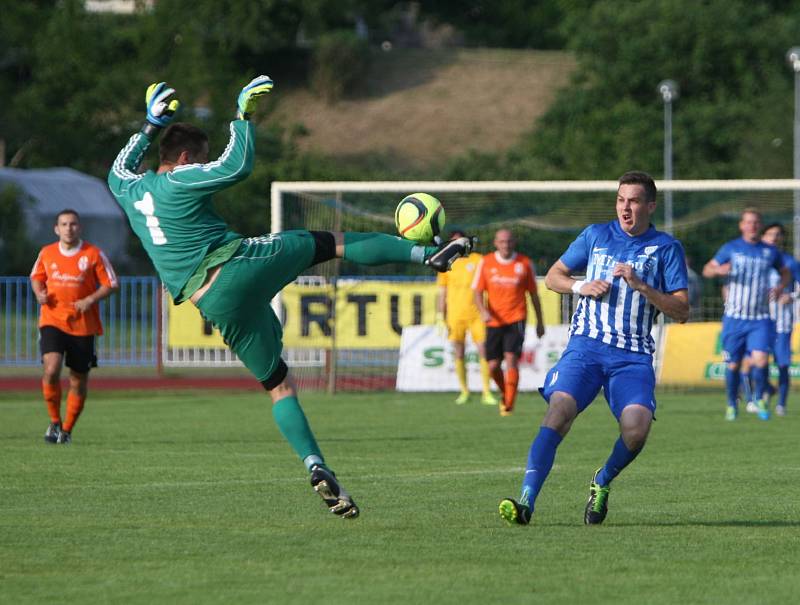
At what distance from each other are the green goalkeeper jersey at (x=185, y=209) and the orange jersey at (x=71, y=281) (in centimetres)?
566

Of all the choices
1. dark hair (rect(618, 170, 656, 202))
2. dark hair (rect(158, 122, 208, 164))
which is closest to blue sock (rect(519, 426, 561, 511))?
dark hair (rect(618, 170, 656, 202))

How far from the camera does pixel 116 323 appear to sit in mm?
27578

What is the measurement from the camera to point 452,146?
7325cm

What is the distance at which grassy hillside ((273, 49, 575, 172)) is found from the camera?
73375mm

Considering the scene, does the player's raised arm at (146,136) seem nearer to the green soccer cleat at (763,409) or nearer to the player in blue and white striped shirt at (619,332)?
the player in blue and white striped shirt at (619,332)

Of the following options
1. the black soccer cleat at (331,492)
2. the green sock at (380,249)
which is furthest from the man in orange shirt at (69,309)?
the green sock at (380,249)

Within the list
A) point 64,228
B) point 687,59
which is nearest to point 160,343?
point 64,228

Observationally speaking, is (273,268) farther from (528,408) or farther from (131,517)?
(528,408)

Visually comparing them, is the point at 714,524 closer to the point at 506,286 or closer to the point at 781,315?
the point at 506,286

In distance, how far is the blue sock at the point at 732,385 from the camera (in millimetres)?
17391

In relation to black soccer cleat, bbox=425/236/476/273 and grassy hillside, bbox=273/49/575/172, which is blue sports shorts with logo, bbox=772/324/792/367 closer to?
black soccer cleat, bbox=425/236/476/273

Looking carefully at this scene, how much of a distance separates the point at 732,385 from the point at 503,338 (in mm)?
2643

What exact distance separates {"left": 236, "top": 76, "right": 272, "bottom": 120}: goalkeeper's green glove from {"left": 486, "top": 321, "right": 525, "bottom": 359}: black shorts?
10071 mm

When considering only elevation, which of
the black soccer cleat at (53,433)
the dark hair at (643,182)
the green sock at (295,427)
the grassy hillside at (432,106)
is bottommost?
the black soccer cleat at (53,433)
